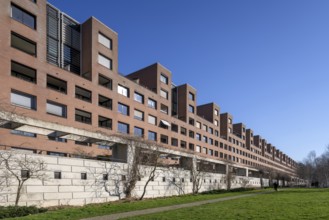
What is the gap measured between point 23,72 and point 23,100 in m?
3.95

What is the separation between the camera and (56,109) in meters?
33.6

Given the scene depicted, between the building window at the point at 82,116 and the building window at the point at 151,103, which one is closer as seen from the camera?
the building window at the point at 82,116

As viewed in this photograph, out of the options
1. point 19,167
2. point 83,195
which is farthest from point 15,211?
point 83,195

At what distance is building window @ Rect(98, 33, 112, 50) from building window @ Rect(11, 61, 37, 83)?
38.6ft

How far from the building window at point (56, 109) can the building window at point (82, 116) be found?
218cm

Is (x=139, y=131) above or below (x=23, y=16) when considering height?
below

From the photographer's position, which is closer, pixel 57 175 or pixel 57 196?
pixel 57 196

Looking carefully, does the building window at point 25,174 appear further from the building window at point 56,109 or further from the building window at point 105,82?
the building window at point 105,82

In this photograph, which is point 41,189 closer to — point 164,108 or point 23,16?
point 23,16

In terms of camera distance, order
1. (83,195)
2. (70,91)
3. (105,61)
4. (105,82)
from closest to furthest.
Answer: (83,195), (70,91), (105,61), (105,82)

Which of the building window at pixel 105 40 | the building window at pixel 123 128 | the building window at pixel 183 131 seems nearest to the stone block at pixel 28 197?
the building window at pixel 123 128

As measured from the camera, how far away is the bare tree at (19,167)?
18219 millimetres

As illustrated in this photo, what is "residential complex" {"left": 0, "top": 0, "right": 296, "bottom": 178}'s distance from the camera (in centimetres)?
2853

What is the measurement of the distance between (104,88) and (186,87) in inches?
1092
